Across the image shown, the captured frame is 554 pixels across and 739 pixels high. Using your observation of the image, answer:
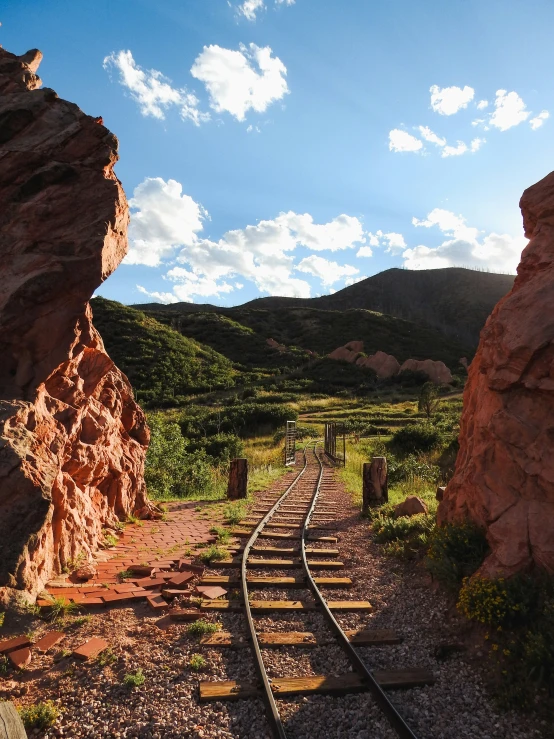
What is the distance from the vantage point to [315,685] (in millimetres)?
4316

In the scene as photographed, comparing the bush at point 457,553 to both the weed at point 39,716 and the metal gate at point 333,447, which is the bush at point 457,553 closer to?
the weed at point 39,716

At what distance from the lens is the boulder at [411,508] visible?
31.7 ft

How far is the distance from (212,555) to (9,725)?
5.57 meters

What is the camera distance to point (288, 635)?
5348 millimetres

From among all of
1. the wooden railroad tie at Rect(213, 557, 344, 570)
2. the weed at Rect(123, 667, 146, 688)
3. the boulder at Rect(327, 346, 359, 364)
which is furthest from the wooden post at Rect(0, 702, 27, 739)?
the boulder at Rect(327, 346, 359, 364)

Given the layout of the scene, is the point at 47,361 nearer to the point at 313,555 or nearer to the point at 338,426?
the point at 313,555

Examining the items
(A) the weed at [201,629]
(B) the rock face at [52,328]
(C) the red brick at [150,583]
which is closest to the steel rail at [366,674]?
(A) the weed at [201,629]

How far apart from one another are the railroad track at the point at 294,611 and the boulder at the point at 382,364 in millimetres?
56348

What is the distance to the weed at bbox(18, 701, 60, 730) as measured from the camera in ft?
12.3

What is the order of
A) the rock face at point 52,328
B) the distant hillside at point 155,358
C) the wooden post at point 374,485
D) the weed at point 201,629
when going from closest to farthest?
the weed at point 201,629, the rock face at point 52,328, the wooden post at point 374,485, the distant hillside at point 155,358

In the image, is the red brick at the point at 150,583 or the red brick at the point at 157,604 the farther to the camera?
the red brick at the point at 150,583

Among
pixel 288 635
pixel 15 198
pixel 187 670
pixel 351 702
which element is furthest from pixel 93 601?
pixel 15 198

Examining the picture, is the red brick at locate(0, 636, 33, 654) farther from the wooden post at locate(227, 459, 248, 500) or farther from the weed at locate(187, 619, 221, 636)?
the wooden post at locate(227, 459, 248, 500)

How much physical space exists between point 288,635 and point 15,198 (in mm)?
7696
